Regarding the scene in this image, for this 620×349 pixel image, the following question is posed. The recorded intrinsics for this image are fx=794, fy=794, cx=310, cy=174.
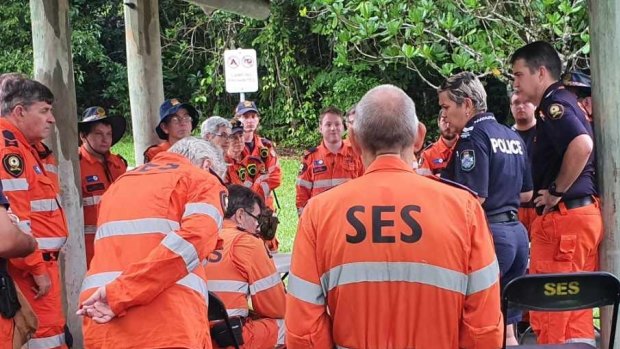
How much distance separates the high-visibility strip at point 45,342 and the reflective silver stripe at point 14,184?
2.81ft

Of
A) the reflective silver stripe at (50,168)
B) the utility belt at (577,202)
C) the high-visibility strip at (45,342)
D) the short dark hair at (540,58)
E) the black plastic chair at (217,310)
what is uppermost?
the short dark hair at (540,58)

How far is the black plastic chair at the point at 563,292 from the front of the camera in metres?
3.36

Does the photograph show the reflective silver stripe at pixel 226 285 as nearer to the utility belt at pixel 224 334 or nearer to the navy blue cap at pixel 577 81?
the utility belt at pixel 224 334

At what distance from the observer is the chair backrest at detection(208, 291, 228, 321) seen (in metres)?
3.73

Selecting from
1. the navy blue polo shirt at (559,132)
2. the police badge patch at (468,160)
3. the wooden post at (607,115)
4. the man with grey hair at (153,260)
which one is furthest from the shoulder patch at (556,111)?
the man with grey hair at (153,260)

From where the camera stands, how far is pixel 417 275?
257 centimetres

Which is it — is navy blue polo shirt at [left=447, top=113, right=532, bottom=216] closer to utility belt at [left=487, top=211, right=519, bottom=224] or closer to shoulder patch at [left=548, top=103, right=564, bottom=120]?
utility belt at [left=487, top=211, right=519, bottom=224]

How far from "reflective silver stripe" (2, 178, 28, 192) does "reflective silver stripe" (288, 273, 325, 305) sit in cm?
211

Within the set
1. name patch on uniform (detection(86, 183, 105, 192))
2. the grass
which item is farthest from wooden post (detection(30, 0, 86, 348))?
the grass

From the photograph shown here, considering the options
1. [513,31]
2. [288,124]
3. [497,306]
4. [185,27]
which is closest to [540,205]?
[497,306]

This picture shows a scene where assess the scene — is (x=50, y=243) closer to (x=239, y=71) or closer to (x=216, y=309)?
(x=216, y=309)

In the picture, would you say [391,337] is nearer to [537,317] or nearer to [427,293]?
[427,293]

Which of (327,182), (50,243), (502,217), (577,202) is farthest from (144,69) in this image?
(577,202)

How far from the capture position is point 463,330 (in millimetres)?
2617
